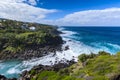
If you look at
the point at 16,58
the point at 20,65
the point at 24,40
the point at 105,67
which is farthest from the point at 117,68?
the point at 24,40

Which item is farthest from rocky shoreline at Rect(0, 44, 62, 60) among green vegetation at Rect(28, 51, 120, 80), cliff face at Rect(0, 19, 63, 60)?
green vegetation at Rect(28, 51, 120, 80)

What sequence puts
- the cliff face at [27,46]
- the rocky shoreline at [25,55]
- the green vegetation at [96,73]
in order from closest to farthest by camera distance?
the green vegetation at [96,73], the rocky shoreline at [25,55], the cliff face at [27,46]

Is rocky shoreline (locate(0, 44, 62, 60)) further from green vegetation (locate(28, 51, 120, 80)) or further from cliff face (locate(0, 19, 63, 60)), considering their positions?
green vegetation (locate(28, 51, 120, 80))

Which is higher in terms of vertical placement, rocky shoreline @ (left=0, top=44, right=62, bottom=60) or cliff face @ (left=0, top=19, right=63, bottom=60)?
cliff face @ (left=0, top=19, right=63, bottom=60)

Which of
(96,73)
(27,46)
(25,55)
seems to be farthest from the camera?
(27,46)

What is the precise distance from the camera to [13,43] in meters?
117

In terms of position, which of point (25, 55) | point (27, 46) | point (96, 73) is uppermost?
point (96, 73)

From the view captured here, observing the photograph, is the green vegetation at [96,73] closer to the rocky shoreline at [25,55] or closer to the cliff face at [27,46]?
the rocky shoreline at [25,55]

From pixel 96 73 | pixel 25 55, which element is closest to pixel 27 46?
pixel 25 55

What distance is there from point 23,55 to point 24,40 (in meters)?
28.8

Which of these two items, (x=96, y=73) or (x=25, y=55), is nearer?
(x=96, y=73)

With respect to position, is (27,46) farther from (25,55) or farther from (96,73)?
(96,73)

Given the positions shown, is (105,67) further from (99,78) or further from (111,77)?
(99,78)

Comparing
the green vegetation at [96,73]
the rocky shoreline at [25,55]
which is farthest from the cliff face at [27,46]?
the green vegetation at [96,73]
